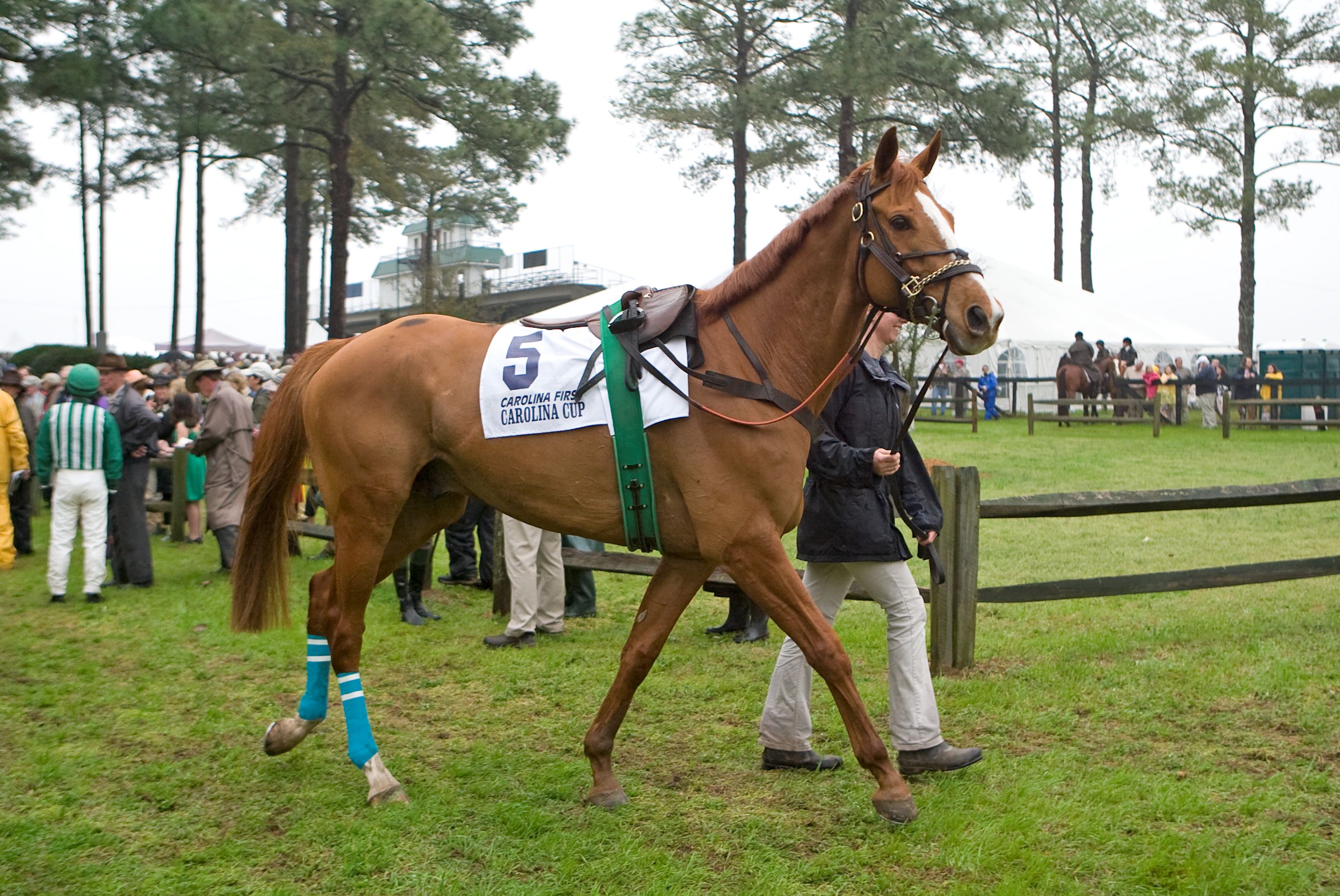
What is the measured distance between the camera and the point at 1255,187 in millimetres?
28516

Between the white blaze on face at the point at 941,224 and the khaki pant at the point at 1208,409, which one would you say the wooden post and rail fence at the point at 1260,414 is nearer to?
the khaki pant at the point at 1208,409

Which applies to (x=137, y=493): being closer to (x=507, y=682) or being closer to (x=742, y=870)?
(x=507, y=682)

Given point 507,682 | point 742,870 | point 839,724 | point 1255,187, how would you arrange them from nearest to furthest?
point 742,870
point 839,724
point 507,682
point 1255,187

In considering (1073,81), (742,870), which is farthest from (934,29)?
(742,870)

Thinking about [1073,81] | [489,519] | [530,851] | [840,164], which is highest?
[1073,81]

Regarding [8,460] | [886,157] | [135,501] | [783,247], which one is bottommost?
[135,501]

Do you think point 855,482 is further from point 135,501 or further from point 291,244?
point 291,244

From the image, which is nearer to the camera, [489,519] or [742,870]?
[742,870]

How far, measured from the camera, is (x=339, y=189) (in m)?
21.8

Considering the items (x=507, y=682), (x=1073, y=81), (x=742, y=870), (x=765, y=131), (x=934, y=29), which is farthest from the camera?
(x=1073, y=81)

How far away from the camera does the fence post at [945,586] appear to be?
6047 millimetres

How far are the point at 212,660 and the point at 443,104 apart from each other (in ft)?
50.1

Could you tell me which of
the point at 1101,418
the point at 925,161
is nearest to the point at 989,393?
the point at 1101,418

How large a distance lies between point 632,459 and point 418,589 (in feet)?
14.8
